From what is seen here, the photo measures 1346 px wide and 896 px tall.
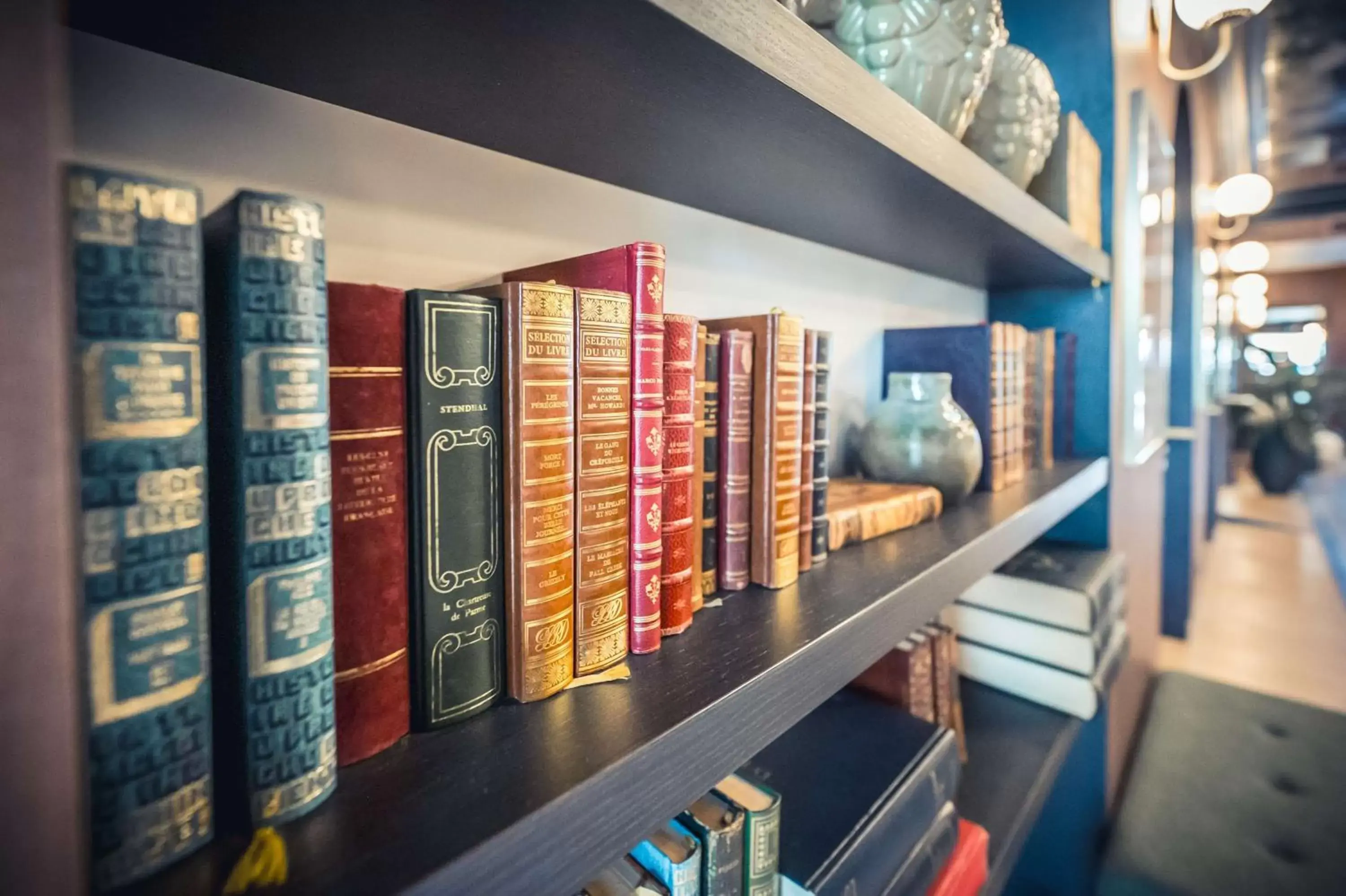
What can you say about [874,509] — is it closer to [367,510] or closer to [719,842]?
[719,842]

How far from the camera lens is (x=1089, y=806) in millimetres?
1340

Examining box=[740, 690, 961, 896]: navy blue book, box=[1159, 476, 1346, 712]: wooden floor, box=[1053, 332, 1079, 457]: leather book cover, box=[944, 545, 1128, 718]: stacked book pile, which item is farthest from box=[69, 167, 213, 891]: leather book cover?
box=[1159, 476, 1346, 712]: wooden floor

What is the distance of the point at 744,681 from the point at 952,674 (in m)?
0.76

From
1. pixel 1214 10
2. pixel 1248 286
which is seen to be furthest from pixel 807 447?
pixel 1248 286

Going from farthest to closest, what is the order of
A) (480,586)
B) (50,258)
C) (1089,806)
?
(1089,806), (480,586), (50,258)

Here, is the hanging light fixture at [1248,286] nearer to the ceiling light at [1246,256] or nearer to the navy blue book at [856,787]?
the ceiling light at [1246,256]

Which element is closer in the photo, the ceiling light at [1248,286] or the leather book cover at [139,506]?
the leather book cover at [139,506]

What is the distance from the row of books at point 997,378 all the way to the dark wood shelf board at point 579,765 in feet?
1.62

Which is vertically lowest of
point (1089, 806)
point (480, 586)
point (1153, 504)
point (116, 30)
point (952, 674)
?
point (1089, 806)

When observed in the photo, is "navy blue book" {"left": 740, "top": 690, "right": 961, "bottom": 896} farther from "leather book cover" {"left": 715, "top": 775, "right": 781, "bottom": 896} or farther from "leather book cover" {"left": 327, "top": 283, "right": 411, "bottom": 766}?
"leather book cover" {"left": 327, "top": 283, "right": 411, "bottom": 766}

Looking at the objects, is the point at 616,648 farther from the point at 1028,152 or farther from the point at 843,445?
the point at 1028,152

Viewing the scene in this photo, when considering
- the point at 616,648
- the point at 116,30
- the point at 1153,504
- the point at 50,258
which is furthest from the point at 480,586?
the point at 1153,504

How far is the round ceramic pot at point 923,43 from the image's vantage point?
62cm

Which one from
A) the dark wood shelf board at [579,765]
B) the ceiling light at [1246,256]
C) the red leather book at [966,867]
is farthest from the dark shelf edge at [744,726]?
the ceiling light at [1246,256]
